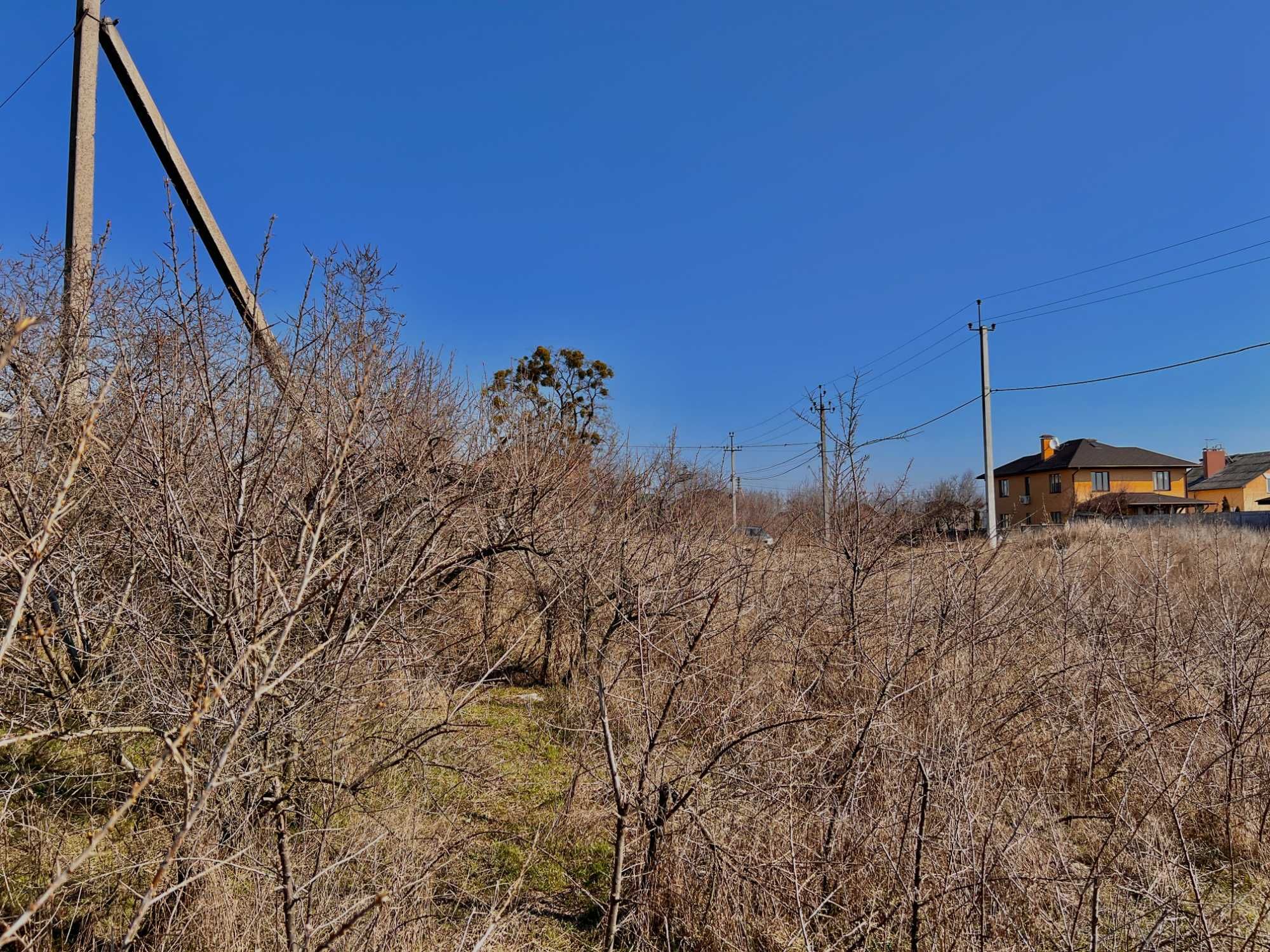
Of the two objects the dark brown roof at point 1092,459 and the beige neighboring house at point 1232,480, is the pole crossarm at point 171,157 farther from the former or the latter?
the beige neighboring house at point 1232,480

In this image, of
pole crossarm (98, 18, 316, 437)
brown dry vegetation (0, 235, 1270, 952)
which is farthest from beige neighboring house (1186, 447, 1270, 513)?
pole crossarm (98, 18, 316, 437)

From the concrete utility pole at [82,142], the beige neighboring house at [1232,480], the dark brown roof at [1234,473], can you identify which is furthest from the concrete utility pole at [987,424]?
the dark brown roof at [1234,473]

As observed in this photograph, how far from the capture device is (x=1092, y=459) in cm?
4275

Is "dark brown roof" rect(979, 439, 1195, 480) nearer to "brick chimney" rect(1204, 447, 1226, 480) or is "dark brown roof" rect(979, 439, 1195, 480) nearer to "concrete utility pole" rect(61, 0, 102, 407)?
"brick chimney" rect(1204, 447, 1226, 480)

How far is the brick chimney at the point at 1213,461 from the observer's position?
48.0 meters

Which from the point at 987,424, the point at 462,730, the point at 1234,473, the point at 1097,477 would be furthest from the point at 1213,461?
the point at 462,730

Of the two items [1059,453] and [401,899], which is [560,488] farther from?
[1059,453]

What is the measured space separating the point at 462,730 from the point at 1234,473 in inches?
2246

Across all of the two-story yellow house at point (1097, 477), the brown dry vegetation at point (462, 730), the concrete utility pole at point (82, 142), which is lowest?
the brown dry vegetation at point (462, 730)

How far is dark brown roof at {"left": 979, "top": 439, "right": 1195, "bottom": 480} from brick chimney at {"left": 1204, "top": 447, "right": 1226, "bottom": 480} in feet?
19.1

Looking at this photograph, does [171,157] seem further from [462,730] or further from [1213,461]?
[1213,461]

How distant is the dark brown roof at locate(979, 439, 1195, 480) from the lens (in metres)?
42.2

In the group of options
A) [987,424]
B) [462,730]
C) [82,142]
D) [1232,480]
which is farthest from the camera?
[1232,480]

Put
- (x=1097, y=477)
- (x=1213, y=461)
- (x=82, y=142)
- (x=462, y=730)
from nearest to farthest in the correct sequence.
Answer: (x=462, y=730) < (x=82, y=142) < (x=1097, y=477) < (x=1213, y=461)
